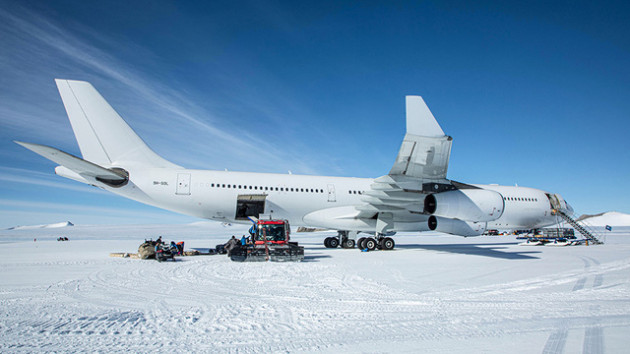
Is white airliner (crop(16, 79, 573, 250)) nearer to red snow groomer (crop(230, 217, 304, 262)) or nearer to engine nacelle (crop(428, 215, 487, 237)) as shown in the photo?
engine nacelle (crop(428, 215, 487, 237))

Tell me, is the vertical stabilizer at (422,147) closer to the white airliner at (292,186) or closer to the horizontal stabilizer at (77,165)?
the white airliner at (292,186)

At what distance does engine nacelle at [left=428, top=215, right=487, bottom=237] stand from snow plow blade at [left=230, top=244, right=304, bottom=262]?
724 centimetres

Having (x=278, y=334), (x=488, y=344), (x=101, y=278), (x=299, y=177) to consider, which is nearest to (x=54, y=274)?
(x=101, y=278)

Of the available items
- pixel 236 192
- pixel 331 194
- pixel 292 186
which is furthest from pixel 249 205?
pixel 331 194

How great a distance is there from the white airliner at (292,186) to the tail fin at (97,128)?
0.03 m

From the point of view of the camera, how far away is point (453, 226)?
15.2 m

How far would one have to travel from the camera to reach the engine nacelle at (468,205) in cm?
1280

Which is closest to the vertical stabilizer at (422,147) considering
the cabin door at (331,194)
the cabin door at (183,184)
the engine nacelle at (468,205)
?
the engine nacelle at (468,205)

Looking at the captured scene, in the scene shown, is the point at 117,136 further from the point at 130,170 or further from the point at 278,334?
the point at 278,334

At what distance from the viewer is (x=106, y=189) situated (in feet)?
43.1

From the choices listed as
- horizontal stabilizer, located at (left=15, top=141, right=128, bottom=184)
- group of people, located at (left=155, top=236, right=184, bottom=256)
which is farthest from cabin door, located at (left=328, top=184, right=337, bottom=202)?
horizontal stabilizer, located at (left=15, top=141, right=128, bottom=184)

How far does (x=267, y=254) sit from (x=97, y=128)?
Answer: 8569 mm

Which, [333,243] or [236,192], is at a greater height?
[236,192]

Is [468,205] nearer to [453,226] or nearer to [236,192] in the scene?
[453,226]
